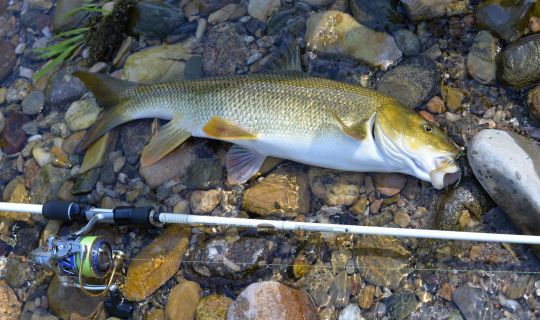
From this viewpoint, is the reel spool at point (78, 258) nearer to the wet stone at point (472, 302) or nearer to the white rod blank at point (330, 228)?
the white rod blank at point (330, 228)

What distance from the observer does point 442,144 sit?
3645 mm

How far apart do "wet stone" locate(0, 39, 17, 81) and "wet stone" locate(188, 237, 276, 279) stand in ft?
10.5

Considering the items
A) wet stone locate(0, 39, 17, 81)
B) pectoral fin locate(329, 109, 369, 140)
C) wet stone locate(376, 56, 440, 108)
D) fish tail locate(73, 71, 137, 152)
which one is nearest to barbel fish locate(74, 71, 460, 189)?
pectoral fin locate(329, 109, 369, 140)

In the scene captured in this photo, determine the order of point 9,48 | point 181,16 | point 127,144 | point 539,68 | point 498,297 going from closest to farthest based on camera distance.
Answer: point 498,297
point 539,68
point 127,144
point 181,16
point 9,48

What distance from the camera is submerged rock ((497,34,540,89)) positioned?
391 centimetres

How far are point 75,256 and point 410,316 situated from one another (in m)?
2.53

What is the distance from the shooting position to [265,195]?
4035mm

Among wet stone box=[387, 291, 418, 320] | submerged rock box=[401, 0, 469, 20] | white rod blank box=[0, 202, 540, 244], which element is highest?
submerged rock box=[401, 0, 469, 20]

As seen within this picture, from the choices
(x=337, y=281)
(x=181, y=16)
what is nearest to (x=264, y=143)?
(x=337, y=281)

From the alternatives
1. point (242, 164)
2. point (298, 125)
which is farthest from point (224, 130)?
point (298, 125)

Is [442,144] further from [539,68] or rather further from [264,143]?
[264,143]

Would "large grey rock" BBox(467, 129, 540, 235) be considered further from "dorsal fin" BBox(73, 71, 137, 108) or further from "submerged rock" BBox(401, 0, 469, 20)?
"dorsal fin" BBox(73, 71, 137, 108)

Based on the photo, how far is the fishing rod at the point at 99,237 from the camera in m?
3.67

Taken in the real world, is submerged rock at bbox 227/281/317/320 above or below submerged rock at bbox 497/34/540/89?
below
